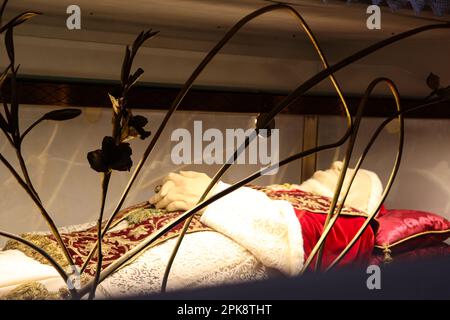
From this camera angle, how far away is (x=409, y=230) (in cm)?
151

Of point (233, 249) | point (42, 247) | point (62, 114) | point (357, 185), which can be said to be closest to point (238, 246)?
point (233, 249)

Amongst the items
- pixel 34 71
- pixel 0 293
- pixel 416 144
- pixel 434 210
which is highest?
pixel 34 71

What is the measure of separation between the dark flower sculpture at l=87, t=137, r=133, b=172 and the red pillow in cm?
86

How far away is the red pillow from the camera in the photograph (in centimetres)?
148

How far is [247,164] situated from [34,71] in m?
0.53

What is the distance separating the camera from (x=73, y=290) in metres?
0.81

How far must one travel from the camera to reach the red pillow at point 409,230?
148 centimetres

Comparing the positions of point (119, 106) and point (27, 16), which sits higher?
point (27, 16)

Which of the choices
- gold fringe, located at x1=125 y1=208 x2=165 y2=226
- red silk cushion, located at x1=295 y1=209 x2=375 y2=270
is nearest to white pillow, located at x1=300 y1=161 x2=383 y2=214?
red silk cushion, located at x1=295 y1=209 x2=375 y2=270

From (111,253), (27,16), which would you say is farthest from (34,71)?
(27,16)

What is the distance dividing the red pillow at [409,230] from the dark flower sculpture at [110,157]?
34.0 inches

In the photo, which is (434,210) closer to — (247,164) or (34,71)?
(247,164)

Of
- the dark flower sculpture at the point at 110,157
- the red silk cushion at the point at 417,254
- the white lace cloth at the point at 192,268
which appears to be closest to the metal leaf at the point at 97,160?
the dark flower sculpture at the point at 110,157

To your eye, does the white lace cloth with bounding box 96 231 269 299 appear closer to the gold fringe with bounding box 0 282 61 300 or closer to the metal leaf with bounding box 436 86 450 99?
the gold fringe with bounding box 0 282 61 300
